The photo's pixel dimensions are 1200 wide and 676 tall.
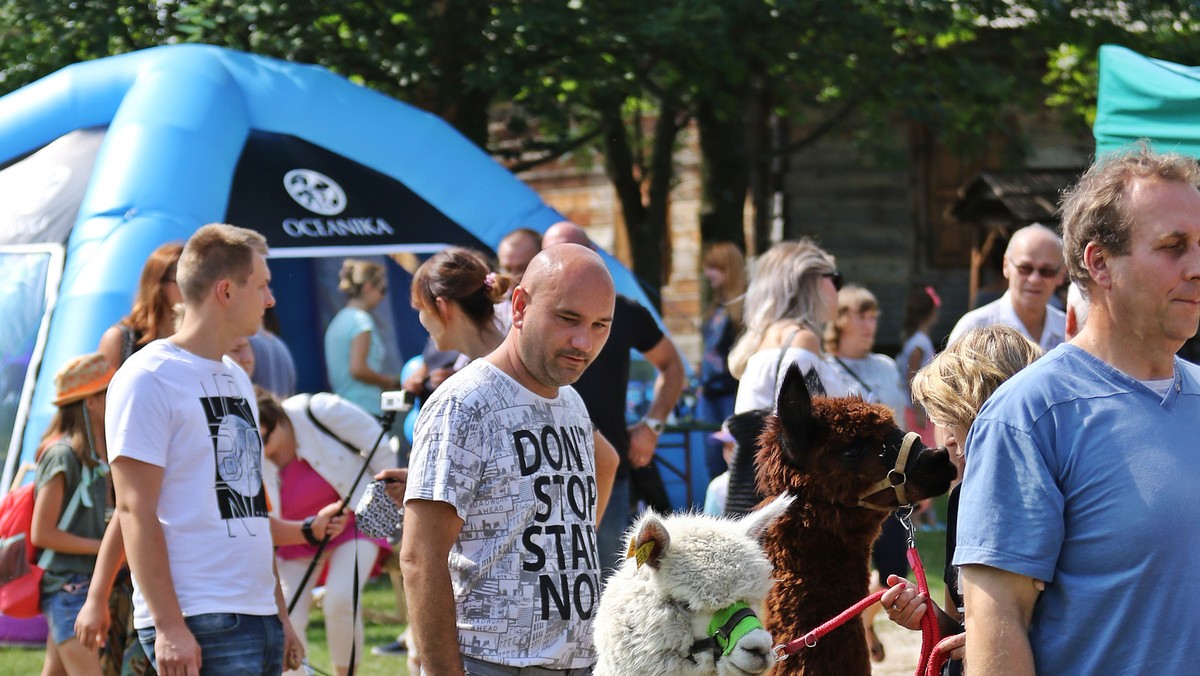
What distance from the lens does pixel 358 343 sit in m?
9.98

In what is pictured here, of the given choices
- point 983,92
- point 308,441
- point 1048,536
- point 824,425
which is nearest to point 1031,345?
point 824,425

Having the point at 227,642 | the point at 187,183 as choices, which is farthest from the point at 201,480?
the point at 187,183

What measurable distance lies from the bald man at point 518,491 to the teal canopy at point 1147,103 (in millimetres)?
4701

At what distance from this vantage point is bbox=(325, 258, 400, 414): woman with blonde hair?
9.98 m

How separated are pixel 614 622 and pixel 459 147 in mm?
7854

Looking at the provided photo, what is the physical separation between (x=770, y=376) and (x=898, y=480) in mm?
1554

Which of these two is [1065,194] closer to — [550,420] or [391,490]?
[550,420]

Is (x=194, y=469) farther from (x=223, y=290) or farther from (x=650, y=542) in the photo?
(x=650, y=542)

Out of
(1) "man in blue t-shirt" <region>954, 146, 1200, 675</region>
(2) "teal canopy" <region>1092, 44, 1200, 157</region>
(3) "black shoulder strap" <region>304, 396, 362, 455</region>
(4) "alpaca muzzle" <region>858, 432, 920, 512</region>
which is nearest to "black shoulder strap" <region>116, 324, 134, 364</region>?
(3) "black shoulder strap" <region>304, 396, 362, 455</region>

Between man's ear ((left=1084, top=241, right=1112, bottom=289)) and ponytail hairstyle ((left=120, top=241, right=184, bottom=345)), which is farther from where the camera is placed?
ponytail hairstyle ((left=120, top=241, right=184, bottom=345))

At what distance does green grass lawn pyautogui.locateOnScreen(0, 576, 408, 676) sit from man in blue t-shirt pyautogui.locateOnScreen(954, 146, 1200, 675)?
15.0ft

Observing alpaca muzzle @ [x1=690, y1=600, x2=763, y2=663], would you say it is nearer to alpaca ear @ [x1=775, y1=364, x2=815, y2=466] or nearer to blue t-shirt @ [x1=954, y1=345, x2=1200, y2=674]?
blue t-shirt @ [x1=954, y1=345, x2=1200, y2=674]

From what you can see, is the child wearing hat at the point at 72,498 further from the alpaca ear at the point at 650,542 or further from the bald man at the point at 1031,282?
the bald man at the point at 1031,282

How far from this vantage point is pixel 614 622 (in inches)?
120
